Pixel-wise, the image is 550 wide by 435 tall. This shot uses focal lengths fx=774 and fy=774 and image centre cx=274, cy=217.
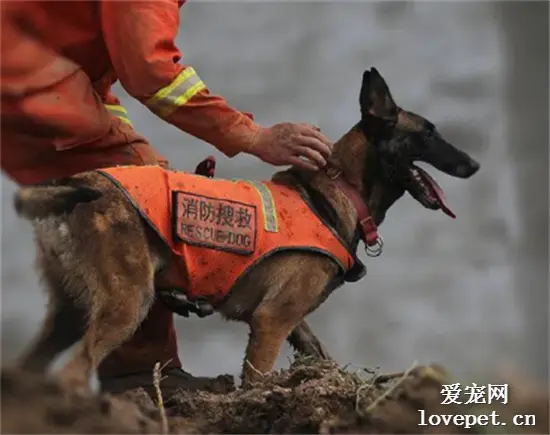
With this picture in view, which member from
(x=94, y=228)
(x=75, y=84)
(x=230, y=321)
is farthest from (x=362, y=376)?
(x=75, y=84)

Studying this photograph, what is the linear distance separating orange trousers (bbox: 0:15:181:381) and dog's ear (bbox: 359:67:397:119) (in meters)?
0.46

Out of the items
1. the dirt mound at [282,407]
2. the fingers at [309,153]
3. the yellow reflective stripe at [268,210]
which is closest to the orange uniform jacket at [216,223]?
the yellow reflective stripe at [268,210]

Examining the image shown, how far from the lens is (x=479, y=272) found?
1.20 m

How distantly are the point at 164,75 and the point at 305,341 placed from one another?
2.17ft

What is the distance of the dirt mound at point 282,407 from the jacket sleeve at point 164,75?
0.41 meters

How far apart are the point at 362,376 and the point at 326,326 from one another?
0.87 feet

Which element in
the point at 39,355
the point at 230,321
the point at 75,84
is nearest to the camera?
the point at 39,355

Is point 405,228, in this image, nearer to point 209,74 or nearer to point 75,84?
point 209,74

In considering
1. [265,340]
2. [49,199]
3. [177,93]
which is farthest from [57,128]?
[265,340]

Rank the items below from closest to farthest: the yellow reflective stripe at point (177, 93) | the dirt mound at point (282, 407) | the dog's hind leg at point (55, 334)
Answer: the dirt mound at point (282, 407), the dog's hind leg at point (55, 334), the yellow reflective stripe at point (177, 93)

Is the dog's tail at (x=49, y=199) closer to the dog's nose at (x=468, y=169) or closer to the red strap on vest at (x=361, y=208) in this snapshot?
the red strap on vest at (x=361, y=208)

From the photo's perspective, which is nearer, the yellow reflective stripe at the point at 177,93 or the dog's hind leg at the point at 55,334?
Answer: the dog's hind leg at the point at 55,334

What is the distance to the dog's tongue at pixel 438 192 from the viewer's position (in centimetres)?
138

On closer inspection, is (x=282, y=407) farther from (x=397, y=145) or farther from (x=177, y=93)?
(x=397, y=145)
